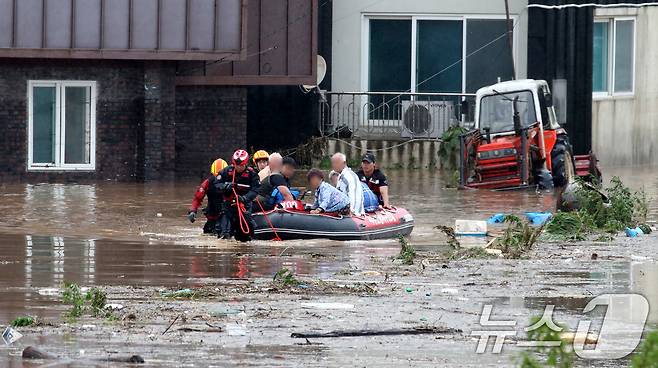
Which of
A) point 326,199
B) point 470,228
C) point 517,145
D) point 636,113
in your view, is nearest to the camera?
point 326,199

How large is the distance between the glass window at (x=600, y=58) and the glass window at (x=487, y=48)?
1861 mm

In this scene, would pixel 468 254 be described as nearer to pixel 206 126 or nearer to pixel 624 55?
pixel 206 126

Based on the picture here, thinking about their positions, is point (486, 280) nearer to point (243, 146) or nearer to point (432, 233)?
point (432, 233)

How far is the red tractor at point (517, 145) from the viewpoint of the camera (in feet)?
86.8

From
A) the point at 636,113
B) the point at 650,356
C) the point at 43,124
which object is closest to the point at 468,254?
the point at 650,356

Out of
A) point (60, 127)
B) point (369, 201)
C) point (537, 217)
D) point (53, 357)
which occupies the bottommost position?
point (53, 357)

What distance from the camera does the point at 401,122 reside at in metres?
31.7

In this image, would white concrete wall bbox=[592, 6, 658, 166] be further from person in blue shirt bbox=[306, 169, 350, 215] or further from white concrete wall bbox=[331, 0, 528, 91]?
person in blue shirt bbox=[306, 169, 350, 215]

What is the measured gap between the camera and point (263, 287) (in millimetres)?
13641

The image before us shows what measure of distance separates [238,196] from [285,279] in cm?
469

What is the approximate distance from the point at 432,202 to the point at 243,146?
4973 millimetres

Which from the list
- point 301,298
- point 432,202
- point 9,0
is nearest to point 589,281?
point 301,298

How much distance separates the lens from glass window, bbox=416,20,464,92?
32.3 meters

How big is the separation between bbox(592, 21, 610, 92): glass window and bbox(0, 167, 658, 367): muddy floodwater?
34.1 feet
